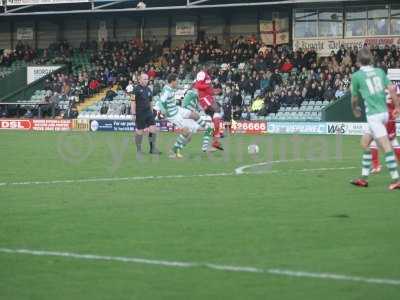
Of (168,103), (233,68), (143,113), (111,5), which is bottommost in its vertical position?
(143,113)

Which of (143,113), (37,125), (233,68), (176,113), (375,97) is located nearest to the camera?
(375,97)

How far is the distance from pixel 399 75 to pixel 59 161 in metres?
20.8

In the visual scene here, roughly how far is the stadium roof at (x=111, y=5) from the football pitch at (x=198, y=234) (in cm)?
2748

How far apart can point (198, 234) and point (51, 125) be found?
35709mm

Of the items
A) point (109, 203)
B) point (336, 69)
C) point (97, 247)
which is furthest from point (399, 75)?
point (97, 247)

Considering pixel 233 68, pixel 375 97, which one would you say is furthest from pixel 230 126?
pixel 375 97

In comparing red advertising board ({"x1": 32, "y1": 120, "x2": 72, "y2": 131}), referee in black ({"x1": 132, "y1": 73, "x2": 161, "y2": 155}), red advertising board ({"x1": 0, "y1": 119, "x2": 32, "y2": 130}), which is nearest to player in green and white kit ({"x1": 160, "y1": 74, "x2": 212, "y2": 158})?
referee in black ({"x1": 132, "y1": 73, "x2": 161, "y2": 155})

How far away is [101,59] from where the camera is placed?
5191 cm

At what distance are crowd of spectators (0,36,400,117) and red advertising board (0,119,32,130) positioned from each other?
10.1ft

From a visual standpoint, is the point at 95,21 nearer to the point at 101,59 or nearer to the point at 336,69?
the point at 101,59

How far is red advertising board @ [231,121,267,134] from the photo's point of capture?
1551 inches

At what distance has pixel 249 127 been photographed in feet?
130

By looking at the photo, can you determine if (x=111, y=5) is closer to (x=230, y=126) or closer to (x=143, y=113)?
(x=230, y=126)

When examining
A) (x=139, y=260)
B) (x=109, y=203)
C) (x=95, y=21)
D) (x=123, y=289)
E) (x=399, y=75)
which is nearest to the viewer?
(x=123, y=289)
